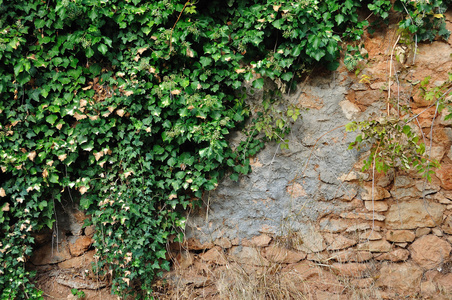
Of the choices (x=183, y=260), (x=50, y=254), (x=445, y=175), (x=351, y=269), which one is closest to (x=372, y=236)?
(x=351, y=269)

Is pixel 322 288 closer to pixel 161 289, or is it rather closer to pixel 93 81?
pixel 161 289

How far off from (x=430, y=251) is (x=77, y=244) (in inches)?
118

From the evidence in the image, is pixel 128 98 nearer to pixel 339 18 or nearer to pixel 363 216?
pixel 339 18

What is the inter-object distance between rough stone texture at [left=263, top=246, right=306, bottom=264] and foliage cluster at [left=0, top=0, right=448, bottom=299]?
800 mm

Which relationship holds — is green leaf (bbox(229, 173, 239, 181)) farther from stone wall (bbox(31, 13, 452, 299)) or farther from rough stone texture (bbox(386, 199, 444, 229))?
rough stone texture (bbox(386, 199, 444, 229))

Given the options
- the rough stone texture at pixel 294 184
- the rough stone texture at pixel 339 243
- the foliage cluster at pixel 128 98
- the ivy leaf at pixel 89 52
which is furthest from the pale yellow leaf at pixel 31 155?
the rough stone texture at pixel 339 243

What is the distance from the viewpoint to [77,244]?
3152 mm

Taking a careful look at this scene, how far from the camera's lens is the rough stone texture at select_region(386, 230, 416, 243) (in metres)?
2.89

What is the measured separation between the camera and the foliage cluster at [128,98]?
9.10 feet

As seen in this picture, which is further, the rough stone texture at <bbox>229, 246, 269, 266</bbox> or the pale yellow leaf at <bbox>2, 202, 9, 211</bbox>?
the rough stone texture at <bbox>229, 246, 269, 266</bbox>

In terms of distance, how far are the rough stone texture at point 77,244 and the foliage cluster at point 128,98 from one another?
215 millimetres

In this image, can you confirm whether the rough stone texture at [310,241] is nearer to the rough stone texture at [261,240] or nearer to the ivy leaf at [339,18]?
the rough stone texture at [261,240]

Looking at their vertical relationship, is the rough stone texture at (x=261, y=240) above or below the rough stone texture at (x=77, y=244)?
below

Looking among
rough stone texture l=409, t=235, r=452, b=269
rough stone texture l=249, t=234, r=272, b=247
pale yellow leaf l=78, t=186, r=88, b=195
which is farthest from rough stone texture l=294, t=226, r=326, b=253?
pale yellow leaf l=78, t=186, r=88, b=195
